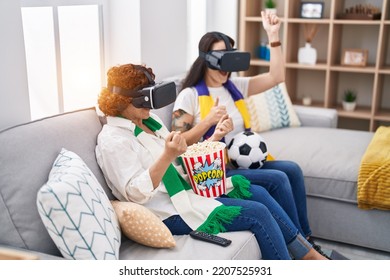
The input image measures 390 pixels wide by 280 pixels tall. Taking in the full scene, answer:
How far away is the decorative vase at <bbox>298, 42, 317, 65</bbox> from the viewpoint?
382 cm

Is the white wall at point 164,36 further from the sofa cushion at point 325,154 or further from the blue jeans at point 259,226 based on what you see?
the blue jeans at point 259,226

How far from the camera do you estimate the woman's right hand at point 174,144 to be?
1761 mm

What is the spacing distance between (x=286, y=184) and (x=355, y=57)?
1805mm

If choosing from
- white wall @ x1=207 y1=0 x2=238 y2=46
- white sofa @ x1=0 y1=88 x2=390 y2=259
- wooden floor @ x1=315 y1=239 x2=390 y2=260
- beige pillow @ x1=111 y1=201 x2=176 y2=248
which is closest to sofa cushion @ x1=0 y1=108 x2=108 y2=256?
white sofa @ x1=0 y1=88 x2=390 y2=259

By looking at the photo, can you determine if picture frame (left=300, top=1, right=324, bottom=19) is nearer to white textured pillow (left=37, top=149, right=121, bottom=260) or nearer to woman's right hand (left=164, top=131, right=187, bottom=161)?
woman's right hand (left=164, top=131, right=187, bottom=161)

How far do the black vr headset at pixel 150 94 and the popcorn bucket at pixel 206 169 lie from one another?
24cm

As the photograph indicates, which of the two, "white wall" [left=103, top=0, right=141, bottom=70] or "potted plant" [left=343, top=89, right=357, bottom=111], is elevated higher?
"white wall" [left=103, top=0, right=141, bottom=70]

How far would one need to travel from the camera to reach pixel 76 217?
151cm

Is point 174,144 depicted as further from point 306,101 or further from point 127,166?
point 306,101

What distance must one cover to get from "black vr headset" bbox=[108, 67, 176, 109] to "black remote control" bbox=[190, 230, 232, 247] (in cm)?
48

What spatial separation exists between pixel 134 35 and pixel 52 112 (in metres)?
0.61

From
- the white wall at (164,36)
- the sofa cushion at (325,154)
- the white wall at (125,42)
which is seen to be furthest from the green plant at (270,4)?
the sofa cushion at (325,154)

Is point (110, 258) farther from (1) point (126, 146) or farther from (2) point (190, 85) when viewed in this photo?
(2) point (190, 85)

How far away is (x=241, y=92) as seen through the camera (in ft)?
9.01
